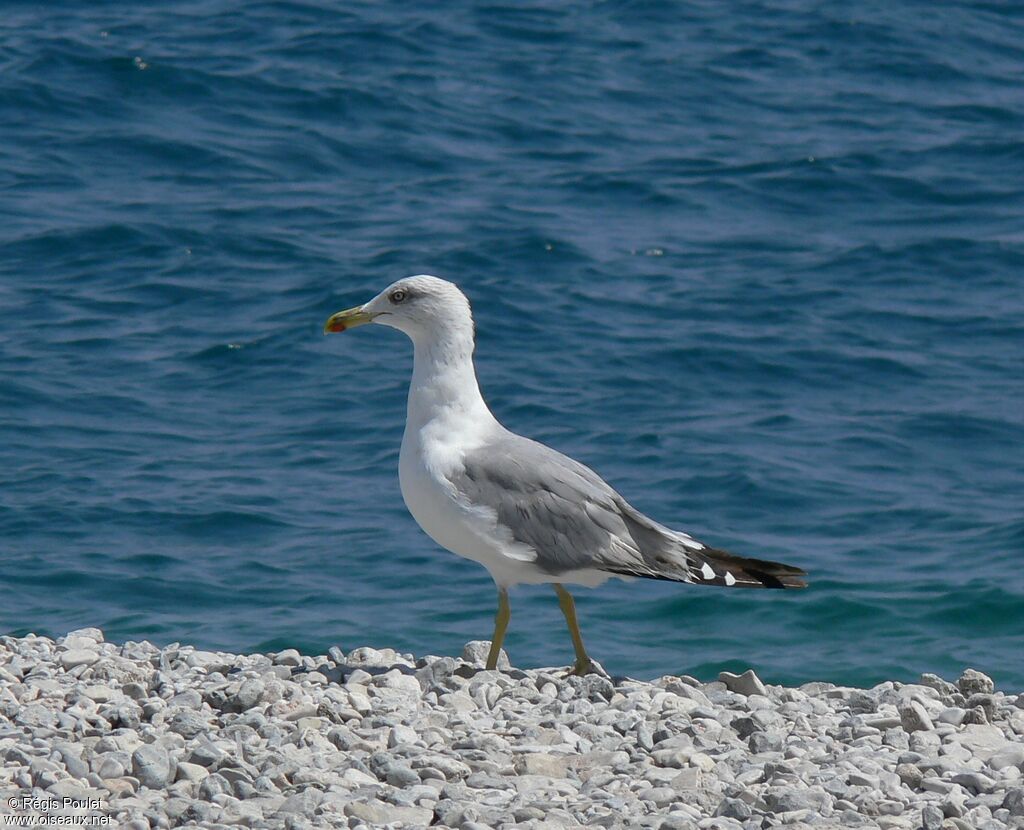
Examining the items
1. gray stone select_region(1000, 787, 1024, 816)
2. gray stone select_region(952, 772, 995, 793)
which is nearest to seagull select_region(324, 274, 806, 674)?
gray stone select_region(952, 772, 995, 793)

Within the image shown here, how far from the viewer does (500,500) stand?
6727 millimetres

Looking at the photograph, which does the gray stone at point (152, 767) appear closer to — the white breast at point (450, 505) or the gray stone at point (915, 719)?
the white breast at point (450, 505)

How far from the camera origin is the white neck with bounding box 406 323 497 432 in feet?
22.9

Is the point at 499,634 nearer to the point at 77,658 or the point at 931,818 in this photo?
the point at 77,658

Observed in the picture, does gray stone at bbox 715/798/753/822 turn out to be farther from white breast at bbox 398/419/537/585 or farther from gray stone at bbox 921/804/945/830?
white breast at bbox 398/419/537/585

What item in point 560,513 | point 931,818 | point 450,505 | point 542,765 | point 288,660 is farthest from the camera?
point 288,660

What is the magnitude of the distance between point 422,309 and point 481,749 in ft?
7.09

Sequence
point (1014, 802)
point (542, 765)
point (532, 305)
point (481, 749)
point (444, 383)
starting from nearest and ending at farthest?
point (1014, 802)
point (542, 765)
point (481, 749)
point (444, 383)
point (532, 305)

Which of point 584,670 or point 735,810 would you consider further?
point 584,670

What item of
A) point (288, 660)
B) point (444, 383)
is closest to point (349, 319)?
point (444, 383)

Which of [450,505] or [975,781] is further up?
[450,505]

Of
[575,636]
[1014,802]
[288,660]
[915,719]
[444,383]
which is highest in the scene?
[444,383]

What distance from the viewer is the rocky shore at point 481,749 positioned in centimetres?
494

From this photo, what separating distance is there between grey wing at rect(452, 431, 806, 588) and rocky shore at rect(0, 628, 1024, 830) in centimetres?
46
